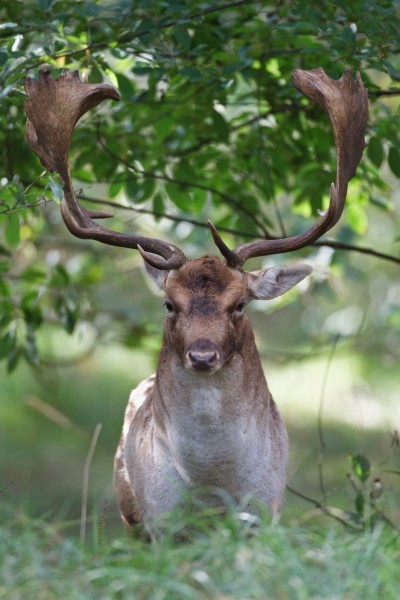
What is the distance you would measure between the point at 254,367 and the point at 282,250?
2.64 ft

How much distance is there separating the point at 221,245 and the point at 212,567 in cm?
277

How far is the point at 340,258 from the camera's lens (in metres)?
10.9

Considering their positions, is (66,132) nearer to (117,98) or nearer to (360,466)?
(117,98)

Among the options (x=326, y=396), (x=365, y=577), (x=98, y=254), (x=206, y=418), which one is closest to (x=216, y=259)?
(x=206, y=418)

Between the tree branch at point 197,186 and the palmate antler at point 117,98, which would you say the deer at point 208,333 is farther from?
the tree branch at point 197,186

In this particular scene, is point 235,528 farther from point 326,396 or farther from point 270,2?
point 326,396

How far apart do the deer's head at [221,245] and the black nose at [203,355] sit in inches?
10.2

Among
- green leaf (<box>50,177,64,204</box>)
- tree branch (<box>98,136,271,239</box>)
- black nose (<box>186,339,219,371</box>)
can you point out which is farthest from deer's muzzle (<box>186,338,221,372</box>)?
tree branch (<box>98,136,271,239</box>)

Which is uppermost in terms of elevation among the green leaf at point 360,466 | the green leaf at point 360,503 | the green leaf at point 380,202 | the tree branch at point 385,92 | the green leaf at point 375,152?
the tree branch at point 385,92

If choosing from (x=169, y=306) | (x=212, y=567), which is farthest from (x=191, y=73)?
(x=212, y=567)

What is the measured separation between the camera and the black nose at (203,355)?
697cm

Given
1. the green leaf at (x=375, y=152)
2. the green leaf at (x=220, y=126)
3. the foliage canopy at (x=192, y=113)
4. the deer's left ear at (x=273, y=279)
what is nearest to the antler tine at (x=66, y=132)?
the foliage canopy at (x=192, y=113)

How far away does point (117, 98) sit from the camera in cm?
773

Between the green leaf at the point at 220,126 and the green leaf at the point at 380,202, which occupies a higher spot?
the green leaf at the point at 220,126
